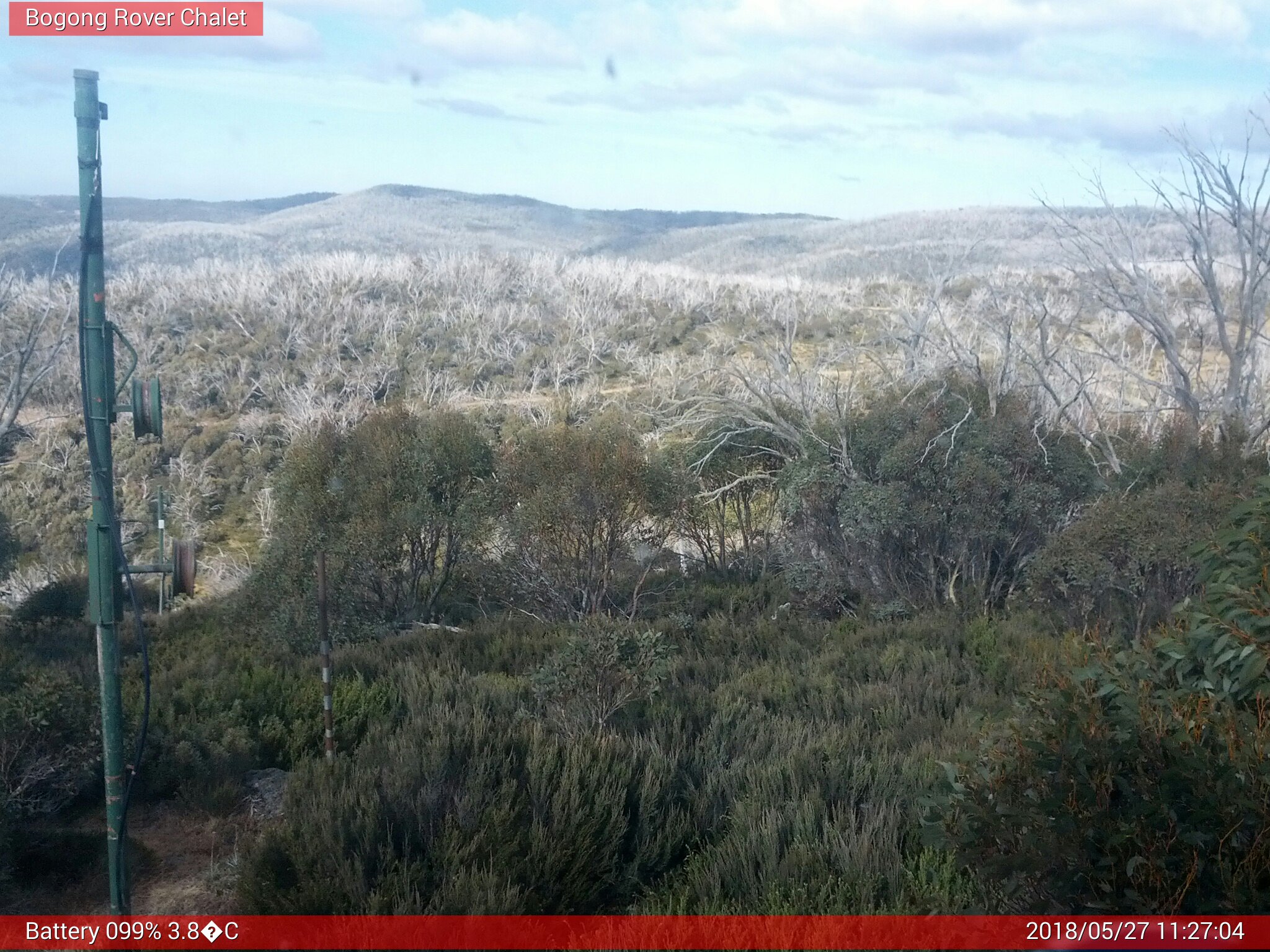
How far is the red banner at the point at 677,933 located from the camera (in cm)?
312

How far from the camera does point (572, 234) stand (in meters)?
79.8

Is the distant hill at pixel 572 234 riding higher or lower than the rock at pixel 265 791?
higher

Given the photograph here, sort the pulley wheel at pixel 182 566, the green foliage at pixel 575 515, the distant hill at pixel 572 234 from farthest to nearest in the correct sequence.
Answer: the distant hill at pixel 572 234
the green foliage at pixel 575 515
the pulley wheel at pixel 182 566

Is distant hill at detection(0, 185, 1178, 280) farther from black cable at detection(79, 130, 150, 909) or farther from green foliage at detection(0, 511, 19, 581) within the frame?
black cable at detection(79, 130, 150, 909)

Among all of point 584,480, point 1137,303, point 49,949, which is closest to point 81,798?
point 49,949

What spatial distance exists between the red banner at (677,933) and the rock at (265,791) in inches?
71.0

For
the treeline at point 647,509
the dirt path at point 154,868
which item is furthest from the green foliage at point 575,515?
the dirt path at point 154,868

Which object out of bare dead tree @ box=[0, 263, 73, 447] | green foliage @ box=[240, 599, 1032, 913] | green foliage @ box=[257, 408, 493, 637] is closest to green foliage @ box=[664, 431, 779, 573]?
green foliage @ box=[257, 408, 493, 637]

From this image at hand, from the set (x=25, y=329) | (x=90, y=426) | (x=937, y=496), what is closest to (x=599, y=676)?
(x=90, y=426)

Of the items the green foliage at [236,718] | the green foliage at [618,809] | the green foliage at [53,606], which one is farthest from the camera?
the green foliage at [53,606]

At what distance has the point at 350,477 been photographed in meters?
14.7

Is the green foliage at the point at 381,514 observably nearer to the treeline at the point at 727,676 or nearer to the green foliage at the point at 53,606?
the treeline at the point at 727,676

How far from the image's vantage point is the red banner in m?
3.12

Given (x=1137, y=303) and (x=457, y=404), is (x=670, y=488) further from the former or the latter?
(x=457, y=404)
